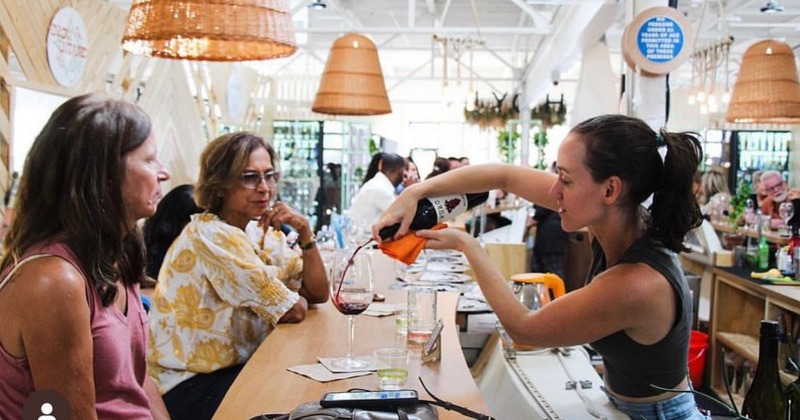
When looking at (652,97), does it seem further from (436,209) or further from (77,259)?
(77,259)

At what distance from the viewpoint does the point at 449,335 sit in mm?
2525

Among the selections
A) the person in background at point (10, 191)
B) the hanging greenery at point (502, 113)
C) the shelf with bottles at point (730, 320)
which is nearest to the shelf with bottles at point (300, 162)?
the hanging greenery at point (502, 113)

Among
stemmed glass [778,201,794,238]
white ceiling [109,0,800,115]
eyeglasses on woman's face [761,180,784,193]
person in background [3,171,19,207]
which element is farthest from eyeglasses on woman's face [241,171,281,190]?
eyeglasses on woman's face [761,180,784,193]

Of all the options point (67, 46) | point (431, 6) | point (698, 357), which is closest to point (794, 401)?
point (698, 357)

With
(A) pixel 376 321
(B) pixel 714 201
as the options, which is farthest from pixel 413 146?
(A) pixel 376 321

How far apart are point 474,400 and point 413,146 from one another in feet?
71.5

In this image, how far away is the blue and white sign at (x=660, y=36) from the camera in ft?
14.8

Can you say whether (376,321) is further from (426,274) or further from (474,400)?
(426,274)

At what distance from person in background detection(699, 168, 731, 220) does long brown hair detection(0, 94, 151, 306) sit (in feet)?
28.2

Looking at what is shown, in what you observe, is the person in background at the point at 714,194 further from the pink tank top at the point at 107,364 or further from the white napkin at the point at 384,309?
the pink tank top at the point at 107,364

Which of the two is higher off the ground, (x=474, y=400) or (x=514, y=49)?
(x=514, y=49)

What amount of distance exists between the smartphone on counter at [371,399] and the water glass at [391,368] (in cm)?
26

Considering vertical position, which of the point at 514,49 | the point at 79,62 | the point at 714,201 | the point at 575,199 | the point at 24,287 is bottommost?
the point at 714,201

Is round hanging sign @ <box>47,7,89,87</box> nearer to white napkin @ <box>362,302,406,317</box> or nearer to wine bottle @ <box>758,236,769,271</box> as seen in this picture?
white napkin @ <box>362,302,406,317</box>
